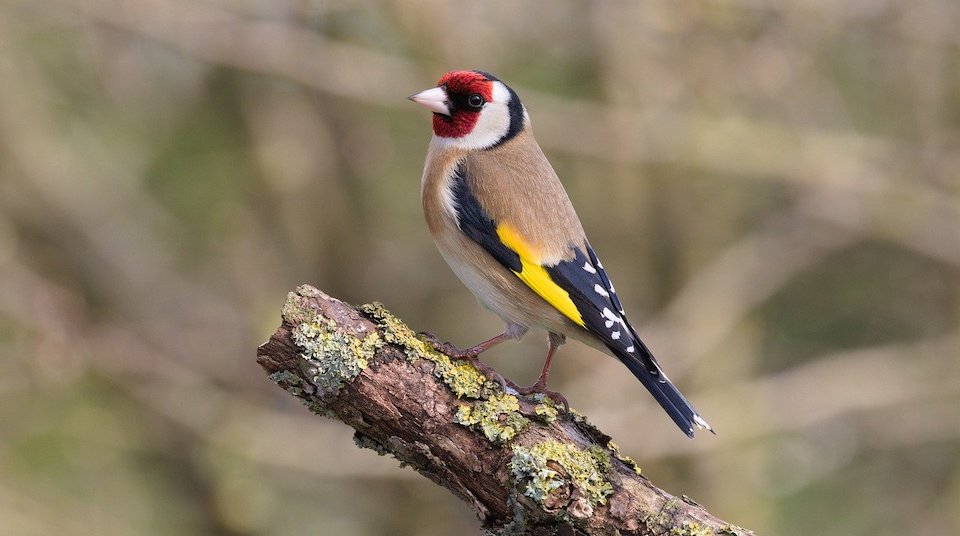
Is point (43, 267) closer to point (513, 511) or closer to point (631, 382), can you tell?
point (631, 382)

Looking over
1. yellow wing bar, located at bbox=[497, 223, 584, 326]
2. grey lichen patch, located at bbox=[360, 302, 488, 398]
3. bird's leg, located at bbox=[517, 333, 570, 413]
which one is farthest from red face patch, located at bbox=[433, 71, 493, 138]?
grey lichen patch, located at bbox=[360, 302, 488, 398]

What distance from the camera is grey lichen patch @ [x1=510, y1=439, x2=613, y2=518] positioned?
9.73 feet

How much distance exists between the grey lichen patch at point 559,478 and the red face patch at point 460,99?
1.86m

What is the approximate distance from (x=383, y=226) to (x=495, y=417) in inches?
175

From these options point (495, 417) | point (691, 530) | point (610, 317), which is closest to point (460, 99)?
point (610, 317)

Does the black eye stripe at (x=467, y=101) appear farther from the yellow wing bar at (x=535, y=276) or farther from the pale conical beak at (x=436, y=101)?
the yellow wing bar at (x=535, y=276)

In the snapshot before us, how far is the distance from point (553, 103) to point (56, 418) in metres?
3.82

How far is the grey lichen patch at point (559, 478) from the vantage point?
117 inches

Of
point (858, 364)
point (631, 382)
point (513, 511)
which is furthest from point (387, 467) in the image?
point (513, 511)

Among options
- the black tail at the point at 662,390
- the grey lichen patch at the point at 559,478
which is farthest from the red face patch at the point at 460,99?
the grey lichen patch at the point at 559,478

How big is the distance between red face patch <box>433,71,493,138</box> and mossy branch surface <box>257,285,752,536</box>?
1.63m

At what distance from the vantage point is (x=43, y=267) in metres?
6.63

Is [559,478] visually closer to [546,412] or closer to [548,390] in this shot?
[546,412]

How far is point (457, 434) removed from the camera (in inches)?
120
